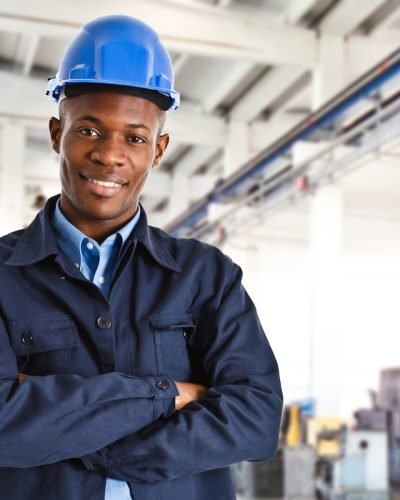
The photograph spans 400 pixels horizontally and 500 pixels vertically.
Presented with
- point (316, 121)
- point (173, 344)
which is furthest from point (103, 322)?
point (316, 121)

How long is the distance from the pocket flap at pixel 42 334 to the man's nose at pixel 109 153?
30cm

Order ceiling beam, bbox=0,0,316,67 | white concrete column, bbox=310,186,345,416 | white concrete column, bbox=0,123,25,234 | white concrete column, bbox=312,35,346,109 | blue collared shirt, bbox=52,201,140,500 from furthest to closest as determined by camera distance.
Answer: white concrete column, bbox=0,123,25,234
white concrete column, bbox=312,35,346,109
white concrete column, bbox=310,186,345,416
ceiling beam, bbox=0,0,316,67
blue collared shirt, bbox=52,201,140,500

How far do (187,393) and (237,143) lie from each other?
923 cm

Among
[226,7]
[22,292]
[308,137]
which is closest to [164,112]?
[22,292]

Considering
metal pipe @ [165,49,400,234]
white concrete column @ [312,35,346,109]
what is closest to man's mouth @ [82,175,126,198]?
metal pipe @ [165,49,400,234]

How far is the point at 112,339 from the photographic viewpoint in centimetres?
148

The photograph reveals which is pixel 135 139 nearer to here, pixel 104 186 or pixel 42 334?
pixel 104 186

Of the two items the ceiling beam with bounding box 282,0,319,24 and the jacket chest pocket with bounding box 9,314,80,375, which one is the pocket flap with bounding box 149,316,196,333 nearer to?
the jacket chest pocket with bounding box 9,314,80,375

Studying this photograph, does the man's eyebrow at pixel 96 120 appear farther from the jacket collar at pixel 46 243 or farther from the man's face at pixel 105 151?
the jacket collar at pixel 46 243

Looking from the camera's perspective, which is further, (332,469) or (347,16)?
(347,16)

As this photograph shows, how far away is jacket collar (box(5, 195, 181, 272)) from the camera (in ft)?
5.05

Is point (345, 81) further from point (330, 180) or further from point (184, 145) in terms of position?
point (184, 145)

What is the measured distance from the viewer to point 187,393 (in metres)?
1.52

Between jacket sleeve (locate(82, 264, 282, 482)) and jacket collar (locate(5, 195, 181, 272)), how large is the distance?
146 millimetres
